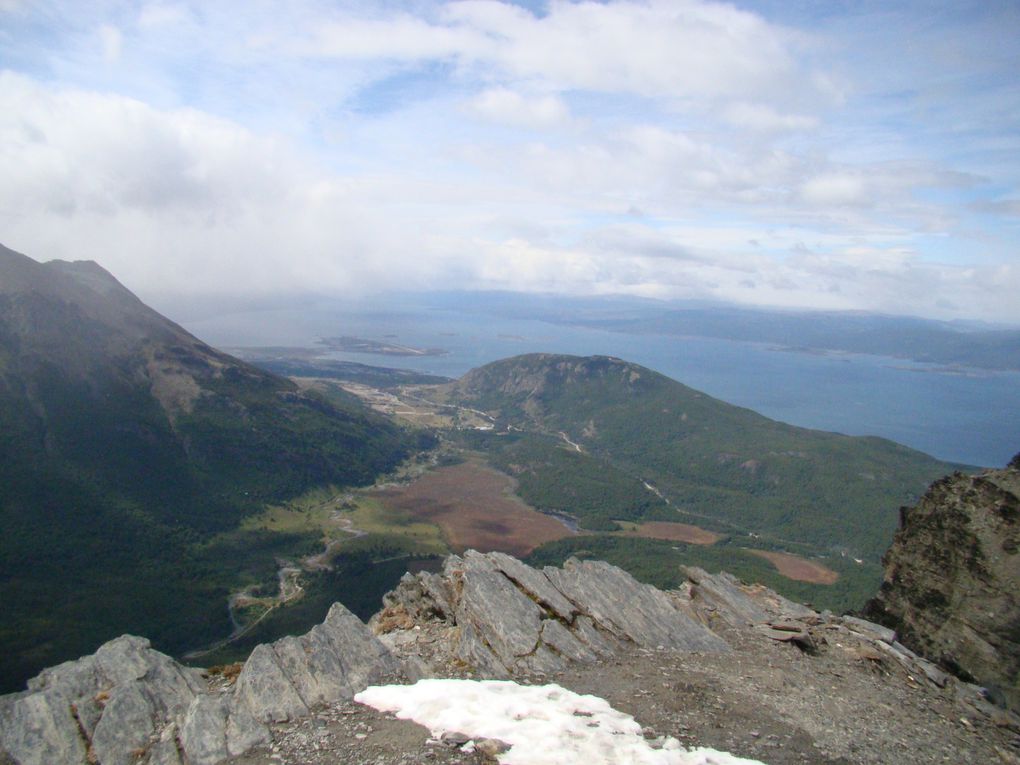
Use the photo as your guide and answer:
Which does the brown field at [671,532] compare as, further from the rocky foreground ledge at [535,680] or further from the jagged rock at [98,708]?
the jagged rock at [98,708]

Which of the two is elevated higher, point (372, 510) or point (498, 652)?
point (498, 652)

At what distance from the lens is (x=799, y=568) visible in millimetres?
98812

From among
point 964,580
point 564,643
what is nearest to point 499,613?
point 564,643

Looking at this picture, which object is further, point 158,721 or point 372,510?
point 372,510

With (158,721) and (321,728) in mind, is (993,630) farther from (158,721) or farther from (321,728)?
(158,721)

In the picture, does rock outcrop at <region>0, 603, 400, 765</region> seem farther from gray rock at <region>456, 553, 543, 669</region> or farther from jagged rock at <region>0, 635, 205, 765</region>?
gray rock at <region>456, 553, 543, 669</region>

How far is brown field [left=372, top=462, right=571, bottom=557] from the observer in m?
110

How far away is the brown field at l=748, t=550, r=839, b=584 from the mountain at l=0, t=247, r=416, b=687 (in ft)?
276

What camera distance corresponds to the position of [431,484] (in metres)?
147

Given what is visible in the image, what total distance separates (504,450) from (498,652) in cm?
16482

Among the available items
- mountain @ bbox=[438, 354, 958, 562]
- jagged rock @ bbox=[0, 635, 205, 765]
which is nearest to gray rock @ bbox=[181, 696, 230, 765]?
jagged rock @ bbox=[0, 635, 205, 765]

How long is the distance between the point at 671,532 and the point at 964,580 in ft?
351

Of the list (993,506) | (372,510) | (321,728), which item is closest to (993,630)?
(993,506)

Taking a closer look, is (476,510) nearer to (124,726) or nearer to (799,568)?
(799,568)
